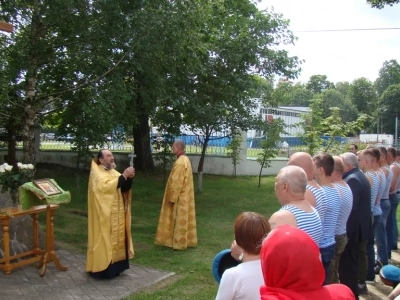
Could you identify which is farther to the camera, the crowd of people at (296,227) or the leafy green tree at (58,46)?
the leafy green tree at (58,46)

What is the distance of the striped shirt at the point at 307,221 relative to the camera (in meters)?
3.25

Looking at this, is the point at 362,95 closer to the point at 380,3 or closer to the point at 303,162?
the point at 380,3

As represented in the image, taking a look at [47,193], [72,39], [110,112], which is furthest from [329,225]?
[72,39]

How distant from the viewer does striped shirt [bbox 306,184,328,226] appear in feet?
13.2

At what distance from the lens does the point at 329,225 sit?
170 inches

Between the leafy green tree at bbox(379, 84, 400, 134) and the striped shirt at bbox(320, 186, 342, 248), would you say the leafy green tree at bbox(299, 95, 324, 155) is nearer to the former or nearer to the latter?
the striped shirt at bbox(320, 186, 342, 248)

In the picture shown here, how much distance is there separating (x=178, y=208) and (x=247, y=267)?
5.33 metres

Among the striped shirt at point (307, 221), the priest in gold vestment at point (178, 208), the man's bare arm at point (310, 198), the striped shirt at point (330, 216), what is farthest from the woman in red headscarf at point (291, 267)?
the priest in gold vestment at point (178, 208)

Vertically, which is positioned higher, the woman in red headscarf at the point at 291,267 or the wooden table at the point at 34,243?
the woman in red headscarf at the point at 291,267

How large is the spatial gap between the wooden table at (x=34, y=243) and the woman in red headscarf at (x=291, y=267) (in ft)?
16.1

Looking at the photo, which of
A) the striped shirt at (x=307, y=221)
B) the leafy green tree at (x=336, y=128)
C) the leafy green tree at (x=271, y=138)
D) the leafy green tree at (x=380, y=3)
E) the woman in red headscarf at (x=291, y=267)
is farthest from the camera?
the leafy green tree at (x=271, y=138)

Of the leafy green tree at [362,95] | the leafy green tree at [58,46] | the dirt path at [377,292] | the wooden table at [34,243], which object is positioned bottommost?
the dirt path at [377,292]

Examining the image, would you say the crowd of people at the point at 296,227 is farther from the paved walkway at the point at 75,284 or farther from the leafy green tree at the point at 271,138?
the leafy green tree at the point at 271,138

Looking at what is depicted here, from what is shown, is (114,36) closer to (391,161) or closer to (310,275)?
(391,161)
